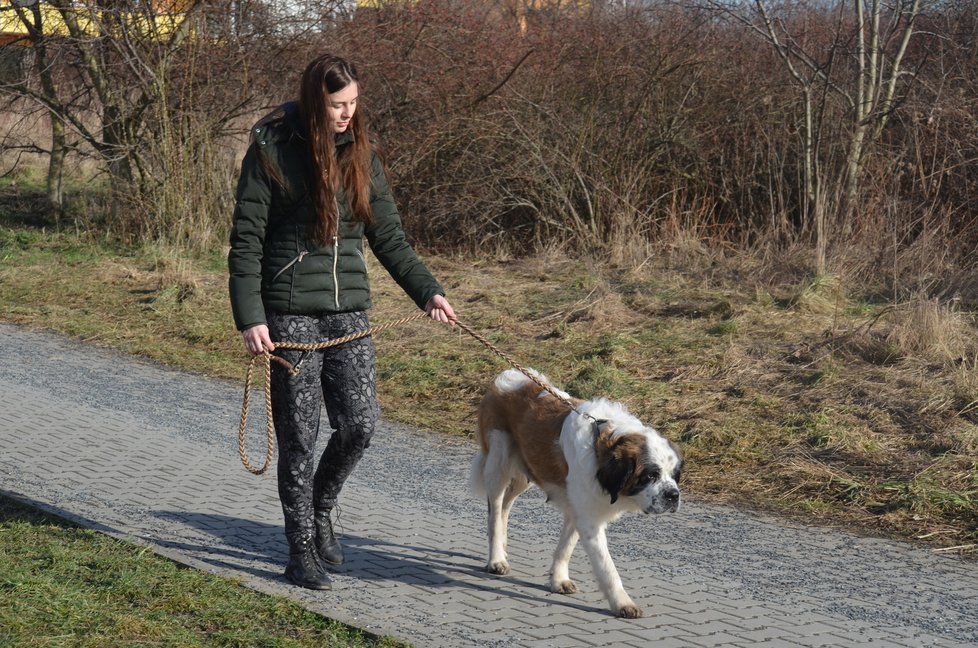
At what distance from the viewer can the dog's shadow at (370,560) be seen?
17.3ft

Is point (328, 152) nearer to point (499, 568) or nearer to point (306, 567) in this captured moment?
point (306, 567)

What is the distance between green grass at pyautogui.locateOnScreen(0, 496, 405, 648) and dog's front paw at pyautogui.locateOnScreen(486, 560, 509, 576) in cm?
105

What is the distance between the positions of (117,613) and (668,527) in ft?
9.78

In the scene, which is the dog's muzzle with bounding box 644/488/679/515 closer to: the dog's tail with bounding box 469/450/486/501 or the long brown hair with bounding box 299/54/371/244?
the dog's tail with bounding box 469/450/486/501

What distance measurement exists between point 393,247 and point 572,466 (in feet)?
4.25

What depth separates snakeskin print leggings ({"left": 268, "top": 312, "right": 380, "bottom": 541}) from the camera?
502 cm

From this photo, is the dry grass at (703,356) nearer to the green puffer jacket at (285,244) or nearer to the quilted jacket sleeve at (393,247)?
the quilted jacket sleeve at (393,247)

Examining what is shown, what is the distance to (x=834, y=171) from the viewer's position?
1406cm

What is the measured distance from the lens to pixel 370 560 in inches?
221

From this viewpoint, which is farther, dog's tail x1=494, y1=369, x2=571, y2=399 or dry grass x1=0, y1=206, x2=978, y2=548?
dry grass x1=0, y1=206, x2=978, y2=548

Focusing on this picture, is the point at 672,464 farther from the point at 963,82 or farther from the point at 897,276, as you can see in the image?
the point at 963,82

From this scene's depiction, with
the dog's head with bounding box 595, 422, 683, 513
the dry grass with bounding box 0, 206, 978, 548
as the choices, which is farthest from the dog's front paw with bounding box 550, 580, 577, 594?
the dry grass with bounding box 0, 206, 978, 548

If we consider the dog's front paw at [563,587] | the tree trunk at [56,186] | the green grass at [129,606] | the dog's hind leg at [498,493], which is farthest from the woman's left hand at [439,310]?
the tree trunk at [56,186]

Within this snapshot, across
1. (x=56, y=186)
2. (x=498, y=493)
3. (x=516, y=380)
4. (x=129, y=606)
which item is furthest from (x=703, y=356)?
(x=56, y=186)
